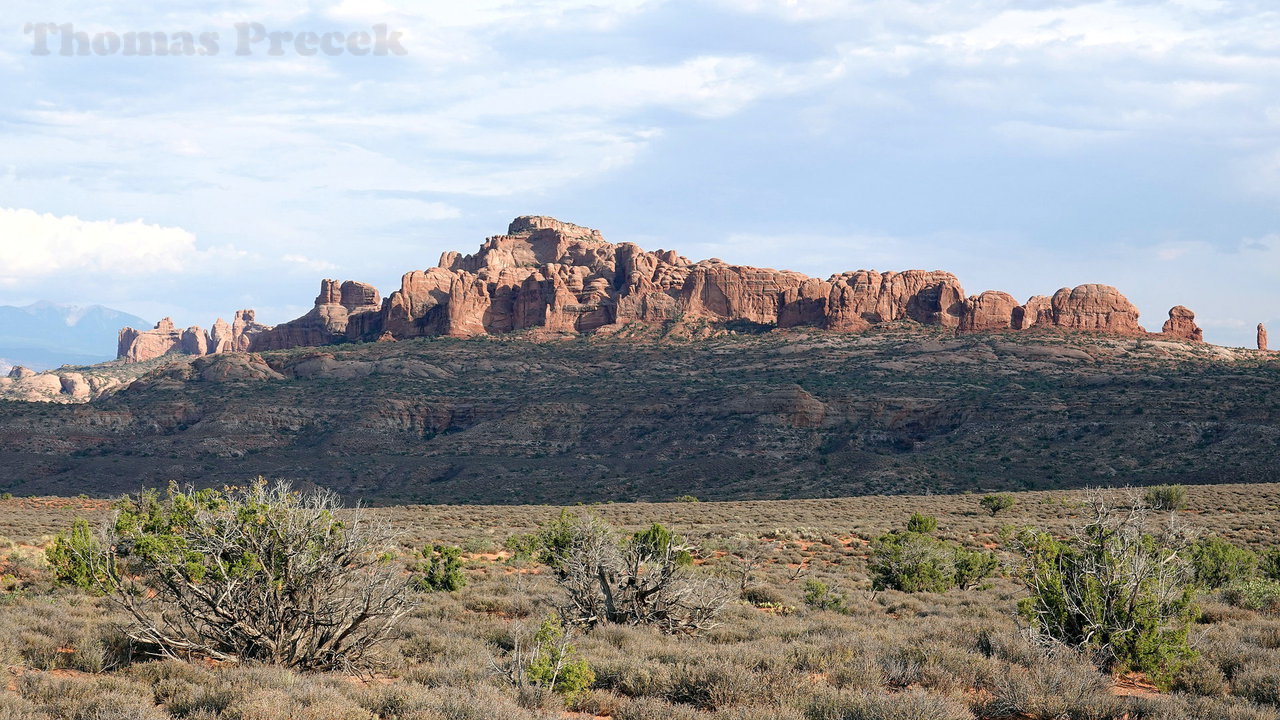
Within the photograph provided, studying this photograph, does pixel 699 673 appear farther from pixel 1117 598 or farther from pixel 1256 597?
pixel 1256 597

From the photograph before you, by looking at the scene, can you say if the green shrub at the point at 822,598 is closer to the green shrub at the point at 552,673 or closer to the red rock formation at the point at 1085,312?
the green shrub at the point at 552,673

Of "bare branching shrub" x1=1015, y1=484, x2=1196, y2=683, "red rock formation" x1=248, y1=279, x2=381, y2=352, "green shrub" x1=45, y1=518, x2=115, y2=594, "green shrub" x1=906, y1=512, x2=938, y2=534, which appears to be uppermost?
"red rock formation" x1=248, y1=279, x2=381, y2=352

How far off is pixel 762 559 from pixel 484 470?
48432mm

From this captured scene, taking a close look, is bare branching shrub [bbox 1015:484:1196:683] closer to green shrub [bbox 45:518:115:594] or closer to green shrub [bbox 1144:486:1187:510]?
green shrub [bbox 45:518:115:594]

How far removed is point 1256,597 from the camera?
679 inches

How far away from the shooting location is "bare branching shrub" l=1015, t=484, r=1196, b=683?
1160 centimetres

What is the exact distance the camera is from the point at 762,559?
A: 94.1 feet

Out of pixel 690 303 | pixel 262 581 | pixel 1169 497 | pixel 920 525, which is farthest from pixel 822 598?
pixel 690 303

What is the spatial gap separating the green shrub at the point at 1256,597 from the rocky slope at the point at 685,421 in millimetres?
43127

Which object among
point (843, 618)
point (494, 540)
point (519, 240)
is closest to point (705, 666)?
point (843, 618)

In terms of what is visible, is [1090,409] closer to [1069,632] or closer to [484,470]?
[484,470]

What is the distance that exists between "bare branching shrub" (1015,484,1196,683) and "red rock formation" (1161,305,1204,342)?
10877cm

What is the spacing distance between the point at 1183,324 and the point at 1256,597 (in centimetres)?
10437

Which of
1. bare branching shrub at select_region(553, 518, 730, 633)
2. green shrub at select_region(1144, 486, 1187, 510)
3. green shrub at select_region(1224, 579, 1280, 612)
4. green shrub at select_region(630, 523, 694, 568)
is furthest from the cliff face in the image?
bare branching shrub at select_region(553, 518, 730, 633)
